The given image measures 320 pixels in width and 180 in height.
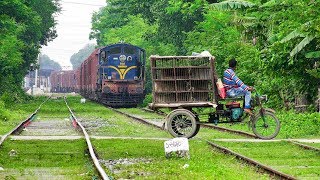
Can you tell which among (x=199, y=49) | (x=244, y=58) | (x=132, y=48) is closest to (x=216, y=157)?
(x=244, y=58)

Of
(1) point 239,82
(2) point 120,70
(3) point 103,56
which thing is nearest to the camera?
(1) point 239,82

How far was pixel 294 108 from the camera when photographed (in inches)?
1232

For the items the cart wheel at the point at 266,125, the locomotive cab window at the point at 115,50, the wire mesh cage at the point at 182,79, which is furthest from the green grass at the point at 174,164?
the locomotive cab window at the point at 115,50

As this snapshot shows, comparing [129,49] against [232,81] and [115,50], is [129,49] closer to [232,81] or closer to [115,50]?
[115,50]

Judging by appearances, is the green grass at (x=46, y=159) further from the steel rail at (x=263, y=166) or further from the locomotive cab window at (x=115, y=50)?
the locomotive cab window at (x=115, y=50)

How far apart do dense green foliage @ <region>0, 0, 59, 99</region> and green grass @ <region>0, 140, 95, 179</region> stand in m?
22.5

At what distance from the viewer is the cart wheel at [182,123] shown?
18.7 meters

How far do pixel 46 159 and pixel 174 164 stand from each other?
293cm

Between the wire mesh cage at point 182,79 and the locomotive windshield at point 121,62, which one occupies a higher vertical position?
the locomotive windshield at point 121,62

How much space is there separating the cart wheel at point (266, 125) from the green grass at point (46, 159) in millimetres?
4664

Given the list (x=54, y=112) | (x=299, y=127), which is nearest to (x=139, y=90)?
(x=54, y=112)

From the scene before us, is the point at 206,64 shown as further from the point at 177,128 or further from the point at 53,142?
the point at 53,142

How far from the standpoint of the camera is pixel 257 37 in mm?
28938

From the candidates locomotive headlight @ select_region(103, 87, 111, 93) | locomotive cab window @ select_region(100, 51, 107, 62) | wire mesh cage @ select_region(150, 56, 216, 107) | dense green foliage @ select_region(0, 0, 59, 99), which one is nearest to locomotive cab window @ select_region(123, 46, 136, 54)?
locomotive cab window @ select_region(100, 51, 107, 62)
